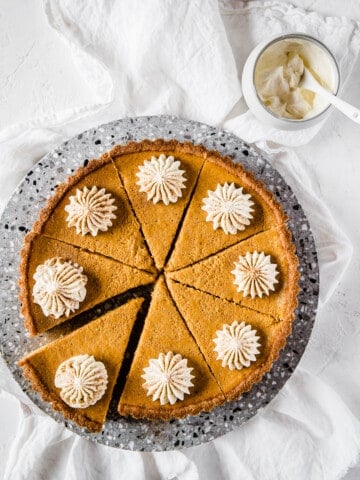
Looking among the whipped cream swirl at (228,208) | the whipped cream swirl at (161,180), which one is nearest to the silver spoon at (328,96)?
the whipped cream swirl at (228,208)

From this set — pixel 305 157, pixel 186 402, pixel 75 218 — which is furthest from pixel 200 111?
pixel 186 402

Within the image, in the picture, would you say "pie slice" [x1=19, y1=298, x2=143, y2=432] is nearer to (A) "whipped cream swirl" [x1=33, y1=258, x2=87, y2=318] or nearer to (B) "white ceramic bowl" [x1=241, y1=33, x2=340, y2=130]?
(A) "whipped cream swirl" [x1=33, y1=258, x2=87, y2=318]

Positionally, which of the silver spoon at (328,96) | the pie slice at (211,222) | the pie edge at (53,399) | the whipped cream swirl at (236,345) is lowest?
the whipped cream swirl at (236,345)

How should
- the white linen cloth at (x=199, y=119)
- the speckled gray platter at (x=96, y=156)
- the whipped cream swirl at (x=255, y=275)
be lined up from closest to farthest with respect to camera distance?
1. the whipped cream swirl at (x=255, y=275)
2. the speckled gray platter at (x=96, y=156)
3. the white linen cloth at (x=199, y=119)

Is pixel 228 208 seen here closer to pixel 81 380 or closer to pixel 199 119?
pixel 199 119

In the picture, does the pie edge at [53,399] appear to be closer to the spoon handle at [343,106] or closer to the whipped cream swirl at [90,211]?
the whipped cream swirl at [90,211]

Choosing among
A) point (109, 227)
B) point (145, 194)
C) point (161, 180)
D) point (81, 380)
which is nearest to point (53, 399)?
point (81, 380)

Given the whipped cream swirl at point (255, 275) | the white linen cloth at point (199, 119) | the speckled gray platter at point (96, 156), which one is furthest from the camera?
the white linen cloth at point (199, 119)

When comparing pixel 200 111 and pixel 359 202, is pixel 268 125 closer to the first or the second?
pixel 200 111

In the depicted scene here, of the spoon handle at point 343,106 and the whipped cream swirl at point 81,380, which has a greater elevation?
the spoon handle at point 343,106
